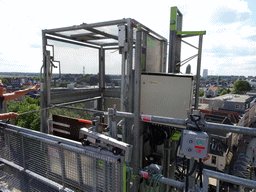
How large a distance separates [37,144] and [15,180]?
3.58ft

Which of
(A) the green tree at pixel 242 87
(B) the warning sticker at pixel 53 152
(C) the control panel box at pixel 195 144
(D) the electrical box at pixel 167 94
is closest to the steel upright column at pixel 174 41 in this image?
(D) the electrical box at pixel 167 94

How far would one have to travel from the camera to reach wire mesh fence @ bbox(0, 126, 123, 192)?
2055 millimetres

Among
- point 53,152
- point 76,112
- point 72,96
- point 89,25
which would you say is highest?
point 89,25

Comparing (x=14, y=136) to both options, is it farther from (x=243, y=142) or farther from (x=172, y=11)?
(x=243, y=142)

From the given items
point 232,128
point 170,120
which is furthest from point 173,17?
point 232,128

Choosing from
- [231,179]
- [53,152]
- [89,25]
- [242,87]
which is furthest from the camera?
[242,87]

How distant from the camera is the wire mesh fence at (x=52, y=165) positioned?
6.74 feet

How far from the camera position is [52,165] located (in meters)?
2.49

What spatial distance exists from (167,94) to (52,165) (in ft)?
7.46

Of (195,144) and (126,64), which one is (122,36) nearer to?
(126,64)

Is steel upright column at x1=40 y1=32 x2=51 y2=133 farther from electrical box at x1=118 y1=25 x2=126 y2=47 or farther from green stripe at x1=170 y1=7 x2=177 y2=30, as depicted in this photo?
green stripe at x1=170 y1=7 x2=177 y2=30

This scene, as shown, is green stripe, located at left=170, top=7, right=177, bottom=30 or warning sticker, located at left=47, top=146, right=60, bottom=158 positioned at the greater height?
green stripe, located at left=170, top=7, right=177, bottom=30

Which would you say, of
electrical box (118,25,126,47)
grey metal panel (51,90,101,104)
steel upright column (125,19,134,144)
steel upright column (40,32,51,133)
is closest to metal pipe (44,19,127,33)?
electrical box (118,25,126,47)

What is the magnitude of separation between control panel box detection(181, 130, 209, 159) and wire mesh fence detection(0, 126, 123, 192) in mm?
717
